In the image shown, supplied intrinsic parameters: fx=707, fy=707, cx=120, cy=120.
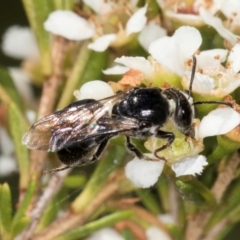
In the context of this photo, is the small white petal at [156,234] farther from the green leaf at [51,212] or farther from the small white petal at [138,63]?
the small white petal at [138,63]

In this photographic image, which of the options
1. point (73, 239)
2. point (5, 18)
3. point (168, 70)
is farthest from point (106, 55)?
point (5, 18)

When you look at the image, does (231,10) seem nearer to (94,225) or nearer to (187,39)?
(187,39)

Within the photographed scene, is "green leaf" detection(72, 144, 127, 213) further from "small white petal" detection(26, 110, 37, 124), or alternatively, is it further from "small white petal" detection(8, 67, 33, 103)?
"small white petal" detection(8, 67, 33, 103)

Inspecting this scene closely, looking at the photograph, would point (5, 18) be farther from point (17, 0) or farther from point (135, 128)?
point (135, 128)

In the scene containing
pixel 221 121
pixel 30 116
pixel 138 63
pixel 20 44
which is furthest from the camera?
pixel 20 44

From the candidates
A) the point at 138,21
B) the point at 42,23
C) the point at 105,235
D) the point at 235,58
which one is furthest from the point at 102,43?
the point at 105,235
